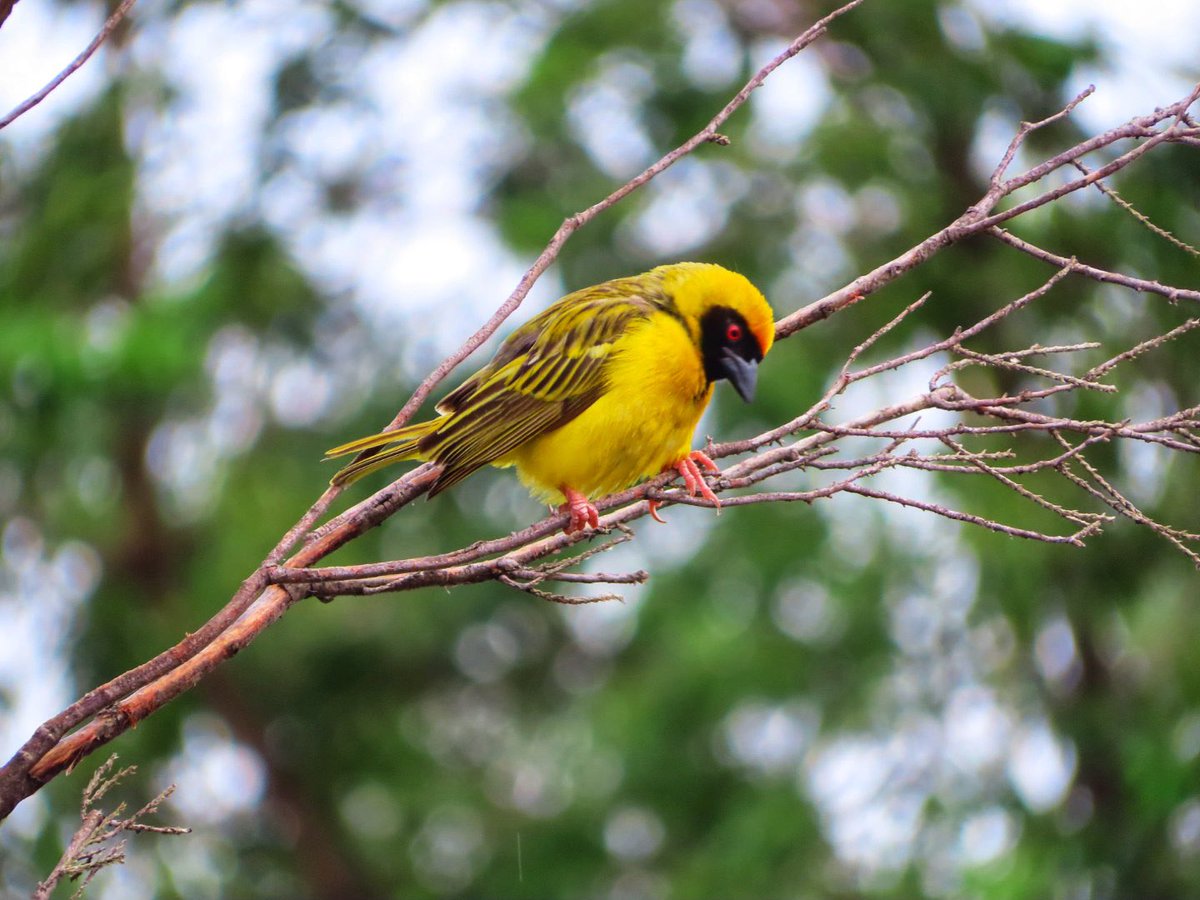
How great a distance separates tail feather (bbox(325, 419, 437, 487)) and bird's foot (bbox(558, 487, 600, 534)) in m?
0.42

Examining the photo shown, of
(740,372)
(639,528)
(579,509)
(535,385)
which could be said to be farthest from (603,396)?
(639,528)

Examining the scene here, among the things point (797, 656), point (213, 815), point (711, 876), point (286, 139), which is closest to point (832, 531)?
point (797, 656)

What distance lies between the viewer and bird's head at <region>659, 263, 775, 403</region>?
413cm

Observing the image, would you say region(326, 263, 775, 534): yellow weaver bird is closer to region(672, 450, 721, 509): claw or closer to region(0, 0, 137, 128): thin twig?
region(672, 450, 721, 509): claw

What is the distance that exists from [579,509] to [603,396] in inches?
20.4

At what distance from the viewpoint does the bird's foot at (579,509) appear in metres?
3.59

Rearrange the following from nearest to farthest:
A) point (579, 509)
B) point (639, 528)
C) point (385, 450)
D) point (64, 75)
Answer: point (64, 75)
point (579, 509)
point (385, 450)
point (639, 528)

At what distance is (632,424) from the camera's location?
3959mm

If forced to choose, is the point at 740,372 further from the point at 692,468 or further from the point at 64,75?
the point at 64,75

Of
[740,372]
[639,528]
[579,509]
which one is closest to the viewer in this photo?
[579,509]

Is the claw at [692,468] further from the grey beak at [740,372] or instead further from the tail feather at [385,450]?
the tail feather at [385,450]

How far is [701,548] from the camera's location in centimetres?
1080

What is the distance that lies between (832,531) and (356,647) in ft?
12.6

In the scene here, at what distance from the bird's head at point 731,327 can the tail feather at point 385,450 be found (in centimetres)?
80
